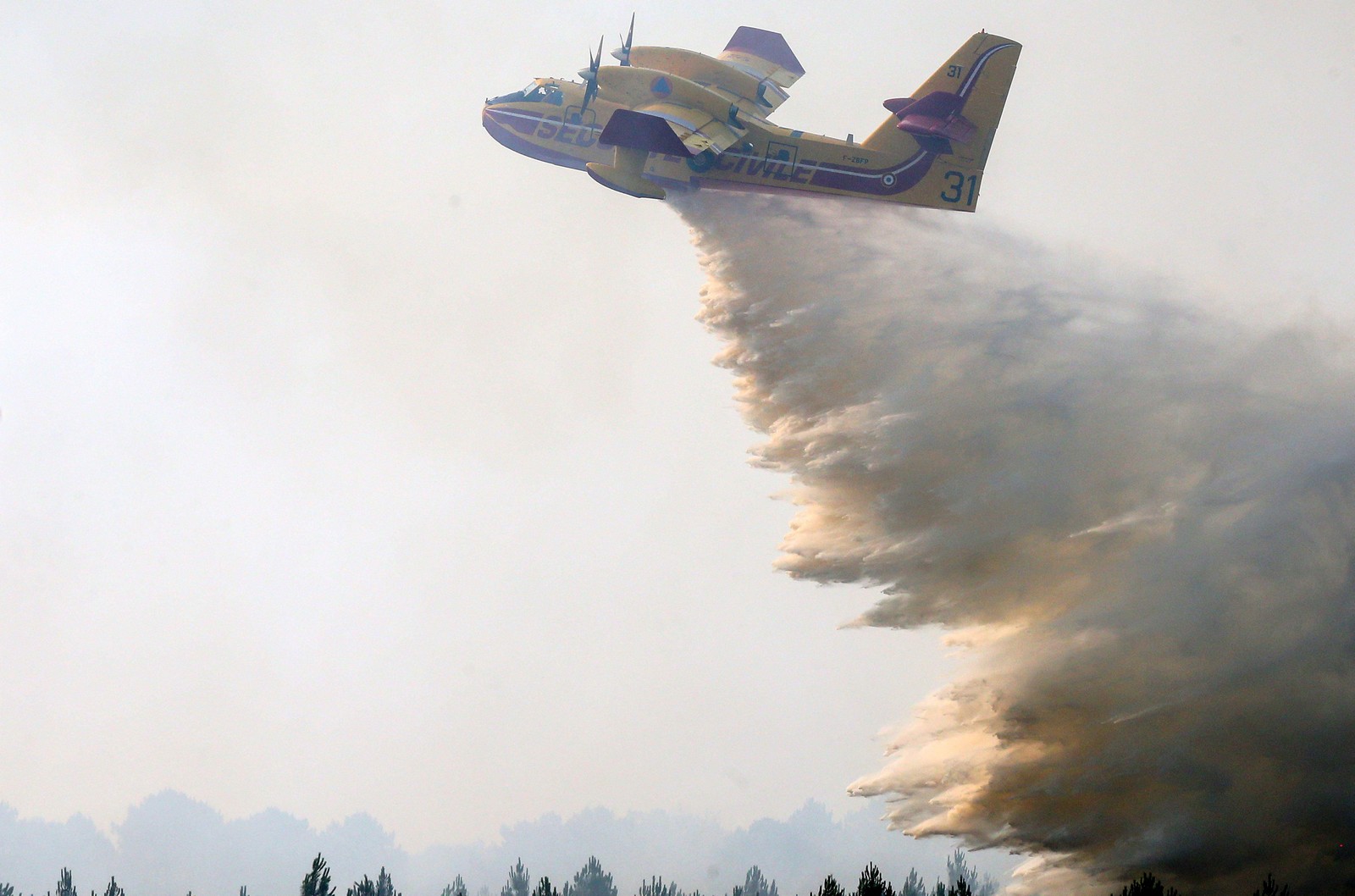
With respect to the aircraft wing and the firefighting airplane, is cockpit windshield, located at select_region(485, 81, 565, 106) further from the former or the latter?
the aircraft wing

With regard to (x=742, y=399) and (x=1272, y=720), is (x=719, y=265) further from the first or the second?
(x=1272, y=720)

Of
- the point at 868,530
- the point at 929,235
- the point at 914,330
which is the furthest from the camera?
the point at 929,235

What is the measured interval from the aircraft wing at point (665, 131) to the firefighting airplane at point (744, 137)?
0.10 ft

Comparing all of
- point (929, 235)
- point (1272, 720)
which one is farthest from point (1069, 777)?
point (929, 235)

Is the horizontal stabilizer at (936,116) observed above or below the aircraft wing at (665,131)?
above

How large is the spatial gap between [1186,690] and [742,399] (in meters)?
12.1

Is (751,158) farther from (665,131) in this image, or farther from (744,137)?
(665,131)

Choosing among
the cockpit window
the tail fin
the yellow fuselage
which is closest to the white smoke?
the yellow fuselage

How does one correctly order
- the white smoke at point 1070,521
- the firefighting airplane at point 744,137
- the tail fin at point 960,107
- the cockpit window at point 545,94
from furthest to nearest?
the tail fin at point 960,107
the cockpit window at point 545,94
the firefighting airplane at point 744,137
the white smoke at point 1070,521

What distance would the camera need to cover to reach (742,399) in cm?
3203

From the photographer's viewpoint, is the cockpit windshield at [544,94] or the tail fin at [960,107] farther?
the tail fin at [960,107]

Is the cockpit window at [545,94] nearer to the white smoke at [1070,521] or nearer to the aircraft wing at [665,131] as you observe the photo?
the aircraft wing at [665,131]

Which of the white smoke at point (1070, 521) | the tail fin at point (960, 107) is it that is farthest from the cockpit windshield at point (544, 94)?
the tail fin at point (960, 107)

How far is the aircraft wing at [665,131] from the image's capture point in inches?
1252
